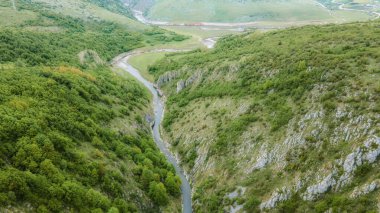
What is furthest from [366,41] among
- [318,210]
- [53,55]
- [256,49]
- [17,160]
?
[53,55]

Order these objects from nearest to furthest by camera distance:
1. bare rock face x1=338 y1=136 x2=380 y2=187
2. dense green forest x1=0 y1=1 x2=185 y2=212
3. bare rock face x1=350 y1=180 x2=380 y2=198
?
1. bare rock face x1=350 y1=180 x2=380 y2=198
2. dense green forest x1=0 y1=1 x2=185 y2=212
3. bare rock face x1=338 y1=136 x2=380 y2=187

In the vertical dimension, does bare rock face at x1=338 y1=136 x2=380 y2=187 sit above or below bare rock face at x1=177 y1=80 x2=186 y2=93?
above

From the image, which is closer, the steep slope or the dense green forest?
the dense green forest

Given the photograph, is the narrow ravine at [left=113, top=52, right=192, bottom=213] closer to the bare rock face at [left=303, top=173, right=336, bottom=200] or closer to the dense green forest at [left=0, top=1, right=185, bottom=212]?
the dense green forest at [left=0, top=1, right=185, bottom=212]

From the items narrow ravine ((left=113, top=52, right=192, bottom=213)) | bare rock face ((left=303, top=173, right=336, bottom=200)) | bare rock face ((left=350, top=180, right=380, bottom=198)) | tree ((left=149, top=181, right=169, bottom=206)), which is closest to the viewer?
bare rock face ((left=350, top=180, right=380, bottom=198))

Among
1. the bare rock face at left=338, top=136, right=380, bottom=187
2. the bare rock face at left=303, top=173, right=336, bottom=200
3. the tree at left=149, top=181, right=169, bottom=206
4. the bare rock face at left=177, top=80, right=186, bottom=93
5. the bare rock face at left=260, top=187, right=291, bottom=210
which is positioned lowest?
the tree at left=149, top=181, right=169, bottom=206

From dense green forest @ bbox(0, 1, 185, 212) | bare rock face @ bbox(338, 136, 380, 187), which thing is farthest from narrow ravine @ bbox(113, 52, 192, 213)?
bare rock face @ bbox(338, 136, 380, 187)

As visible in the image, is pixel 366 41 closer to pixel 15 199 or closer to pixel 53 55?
pixel 15 199
